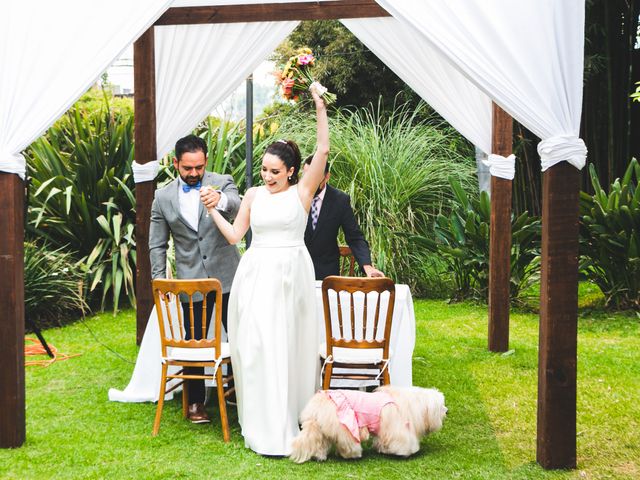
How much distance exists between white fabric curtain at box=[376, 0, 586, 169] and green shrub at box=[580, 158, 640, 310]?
4.38 meters

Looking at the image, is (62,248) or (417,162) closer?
(62,248)

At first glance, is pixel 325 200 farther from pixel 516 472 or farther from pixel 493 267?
pixel 516 472

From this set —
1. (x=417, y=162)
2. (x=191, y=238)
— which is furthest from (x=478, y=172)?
(x=191, y=238)

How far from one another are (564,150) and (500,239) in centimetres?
290

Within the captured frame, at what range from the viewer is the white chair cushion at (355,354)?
15.4 feet

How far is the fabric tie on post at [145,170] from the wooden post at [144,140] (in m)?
0.04

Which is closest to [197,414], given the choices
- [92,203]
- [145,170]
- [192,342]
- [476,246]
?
[192,342]

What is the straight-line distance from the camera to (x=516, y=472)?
158 inches

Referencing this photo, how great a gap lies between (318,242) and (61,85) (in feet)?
6.84

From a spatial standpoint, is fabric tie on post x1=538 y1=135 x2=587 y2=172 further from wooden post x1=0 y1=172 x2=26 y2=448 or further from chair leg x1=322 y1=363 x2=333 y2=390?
wooden post x1=0 y1=172 x2=26 y2=448

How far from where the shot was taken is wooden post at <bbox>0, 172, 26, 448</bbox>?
13.8ft

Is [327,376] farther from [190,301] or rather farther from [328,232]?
[328,232]

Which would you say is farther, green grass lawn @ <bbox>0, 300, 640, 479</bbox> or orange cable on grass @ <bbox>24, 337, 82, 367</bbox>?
orange cable on grass @ <bbox>24, 337, 82, 367</bbox>

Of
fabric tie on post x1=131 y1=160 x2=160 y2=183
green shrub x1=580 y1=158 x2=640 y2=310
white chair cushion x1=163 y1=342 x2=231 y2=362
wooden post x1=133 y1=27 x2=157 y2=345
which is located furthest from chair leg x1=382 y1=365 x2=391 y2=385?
green shrub x1=580 y1=158 x2=640 y2=310
